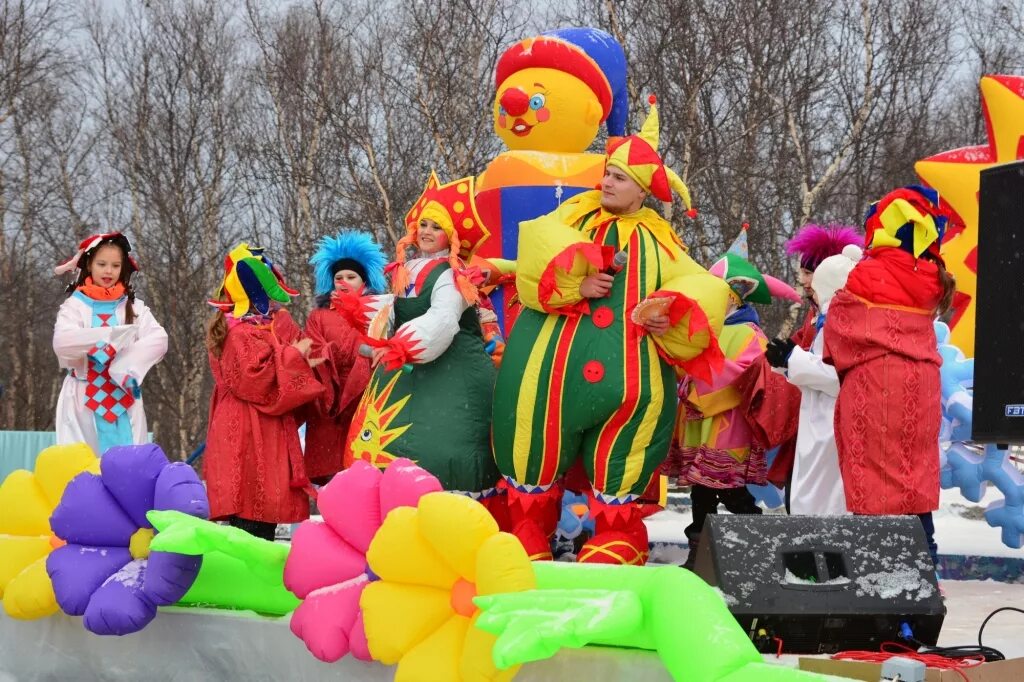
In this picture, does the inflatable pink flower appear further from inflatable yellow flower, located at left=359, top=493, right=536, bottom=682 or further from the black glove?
the black glove

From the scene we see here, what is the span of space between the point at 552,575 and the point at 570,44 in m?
3.42

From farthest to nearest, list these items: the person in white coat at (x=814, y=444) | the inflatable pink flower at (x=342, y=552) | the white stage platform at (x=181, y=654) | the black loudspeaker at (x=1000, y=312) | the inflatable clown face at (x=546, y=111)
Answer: the inflatable clown face at (x=546, y=111), the person in white coat at (x=814, y=444), the white stage platform at (x=181, y=654), the inflatable pink flower at (x=342, y=552), the black loudspeaker at (x=1000, y=312)

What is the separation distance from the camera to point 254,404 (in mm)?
5531

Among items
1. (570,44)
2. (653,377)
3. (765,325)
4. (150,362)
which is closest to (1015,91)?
(570,44)

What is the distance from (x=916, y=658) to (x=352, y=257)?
3492mm

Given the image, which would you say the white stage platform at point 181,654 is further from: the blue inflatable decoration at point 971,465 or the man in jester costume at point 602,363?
the blue inflatable decoration at point 971,465

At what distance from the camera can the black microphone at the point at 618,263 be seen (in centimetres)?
439

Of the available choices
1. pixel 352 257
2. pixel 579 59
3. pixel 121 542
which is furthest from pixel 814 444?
pixel 121 542

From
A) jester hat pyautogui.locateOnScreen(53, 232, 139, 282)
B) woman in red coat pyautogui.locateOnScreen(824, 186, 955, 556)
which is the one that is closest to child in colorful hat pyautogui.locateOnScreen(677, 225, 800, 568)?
woman in red coat pyautogui.locateOnScreen(824, 186, 955, 556)

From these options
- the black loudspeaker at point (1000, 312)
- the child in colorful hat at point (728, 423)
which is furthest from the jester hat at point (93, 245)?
the black loudspeaker at point (1000, 312)

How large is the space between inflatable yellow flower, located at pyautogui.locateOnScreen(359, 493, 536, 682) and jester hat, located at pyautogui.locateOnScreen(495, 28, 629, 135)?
3.22m

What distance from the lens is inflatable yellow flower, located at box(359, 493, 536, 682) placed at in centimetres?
297

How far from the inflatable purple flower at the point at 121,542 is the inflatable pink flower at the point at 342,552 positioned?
41 cm

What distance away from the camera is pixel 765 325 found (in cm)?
1379
